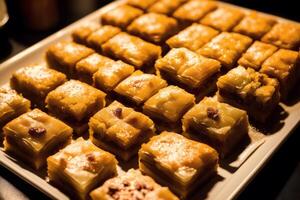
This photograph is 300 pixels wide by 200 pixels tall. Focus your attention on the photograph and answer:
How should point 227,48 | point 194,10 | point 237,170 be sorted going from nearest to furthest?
1. point 237,170
2. point 227,48
3. point 194,10

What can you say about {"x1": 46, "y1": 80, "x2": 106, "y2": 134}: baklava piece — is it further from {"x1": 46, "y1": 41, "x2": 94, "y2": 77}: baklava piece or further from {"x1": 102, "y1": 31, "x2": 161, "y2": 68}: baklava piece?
{"x1": 102, "y1": 31, "x2": 161, "y2": 68}: baklava piece

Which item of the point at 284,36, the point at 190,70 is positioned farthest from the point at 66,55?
the point at 284,36

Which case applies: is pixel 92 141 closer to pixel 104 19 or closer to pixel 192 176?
pixel 192 176

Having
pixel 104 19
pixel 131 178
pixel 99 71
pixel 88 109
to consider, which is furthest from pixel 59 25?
pixel 131 178

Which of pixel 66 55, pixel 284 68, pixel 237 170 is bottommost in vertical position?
pixel 237 170

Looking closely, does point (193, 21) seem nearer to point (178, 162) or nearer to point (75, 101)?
point (75, 101)
